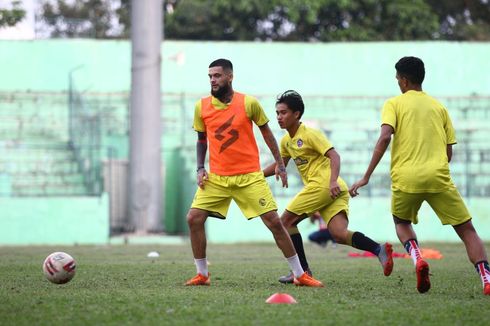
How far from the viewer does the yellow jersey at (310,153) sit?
36.9 ft

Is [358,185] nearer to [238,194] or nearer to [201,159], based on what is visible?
[238,194]

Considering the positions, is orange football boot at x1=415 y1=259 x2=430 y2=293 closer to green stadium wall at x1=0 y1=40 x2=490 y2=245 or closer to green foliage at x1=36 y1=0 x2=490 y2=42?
green stadium wall at x1=0 y1=40 x2=490 y2=245

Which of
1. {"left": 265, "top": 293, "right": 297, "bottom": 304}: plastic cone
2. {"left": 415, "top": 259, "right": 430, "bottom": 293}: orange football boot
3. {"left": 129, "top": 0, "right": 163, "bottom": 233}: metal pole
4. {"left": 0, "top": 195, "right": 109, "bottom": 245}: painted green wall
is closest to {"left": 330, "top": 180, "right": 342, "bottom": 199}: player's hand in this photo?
{"left": 415, "top": 259, "right": 430, "bottom": 293}: orange football boot

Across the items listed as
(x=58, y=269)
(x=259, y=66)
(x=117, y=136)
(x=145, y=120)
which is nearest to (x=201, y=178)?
(x=58, y=269)

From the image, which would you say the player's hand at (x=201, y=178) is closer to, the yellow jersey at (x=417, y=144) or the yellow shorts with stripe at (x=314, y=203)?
the yellow shorts with stripe at (x=314, y=203)

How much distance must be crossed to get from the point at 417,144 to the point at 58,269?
3.72 metres

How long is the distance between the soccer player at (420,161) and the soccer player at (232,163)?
1.29 metres

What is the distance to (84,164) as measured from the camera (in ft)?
92.0

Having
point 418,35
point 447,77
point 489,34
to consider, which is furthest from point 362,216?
point 489,34

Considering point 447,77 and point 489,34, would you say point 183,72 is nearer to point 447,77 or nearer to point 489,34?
point 447,77

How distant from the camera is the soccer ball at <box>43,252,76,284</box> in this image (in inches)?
410

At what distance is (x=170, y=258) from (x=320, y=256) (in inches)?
105

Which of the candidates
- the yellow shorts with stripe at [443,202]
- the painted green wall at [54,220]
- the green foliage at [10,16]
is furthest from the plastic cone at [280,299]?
the green foliage at [10,16]

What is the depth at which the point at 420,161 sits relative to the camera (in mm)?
9688
